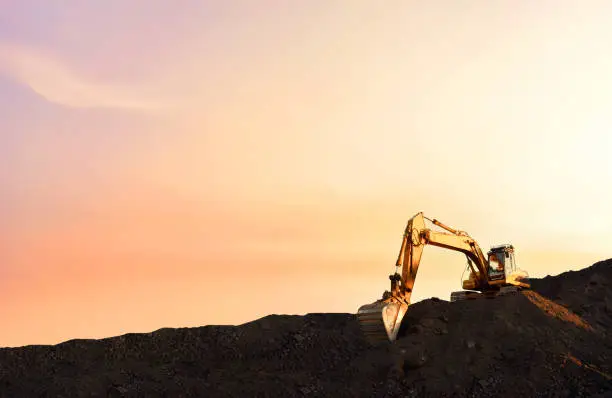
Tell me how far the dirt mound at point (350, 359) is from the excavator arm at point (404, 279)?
2344mm

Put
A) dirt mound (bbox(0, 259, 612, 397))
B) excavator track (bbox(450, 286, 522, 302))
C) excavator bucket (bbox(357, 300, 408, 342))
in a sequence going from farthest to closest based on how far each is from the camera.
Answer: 1. excavator track (bbox(450, 286, 522, 302))
2. dirt mound (bbox(0, 259, 612, 397))
3. excavator bucket (bbox(357, 300, 408, 342))

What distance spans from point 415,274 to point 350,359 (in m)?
4.98

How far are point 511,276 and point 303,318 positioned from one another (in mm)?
10307

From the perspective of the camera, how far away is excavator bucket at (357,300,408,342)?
24656 mm

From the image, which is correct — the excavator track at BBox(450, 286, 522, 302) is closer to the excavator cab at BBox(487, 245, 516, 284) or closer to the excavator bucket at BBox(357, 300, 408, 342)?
the excavator cab at BBox(487, 245, 516, 284)

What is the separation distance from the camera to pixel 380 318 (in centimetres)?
2456

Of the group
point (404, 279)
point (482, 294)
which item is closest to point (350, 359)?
point (404, 279)

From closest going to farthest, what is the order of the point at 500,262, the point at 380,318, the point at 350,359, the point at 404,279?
the point at 380,318, the point at 404,279, the point at 350,359, the point at 500,262

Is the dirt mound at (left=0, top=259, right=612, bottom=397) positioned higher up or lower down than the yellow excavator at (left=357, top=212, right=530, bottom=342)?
lower down

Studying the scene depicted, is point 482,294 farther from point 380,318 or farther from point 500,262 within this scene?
point 380,318

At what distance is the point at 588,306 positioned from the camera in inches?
1357

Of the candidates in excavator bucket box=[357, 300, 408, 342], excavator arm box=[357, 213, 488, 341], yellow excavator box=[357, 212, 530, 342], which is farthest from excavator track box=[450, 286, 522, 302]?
excavator bucket box=[357, 300, 408, 342]

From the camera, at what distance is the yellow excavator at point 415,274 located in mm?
24953

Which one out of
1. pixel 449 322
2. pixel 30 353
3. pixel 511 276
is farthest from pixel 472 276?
pixel 30 353
